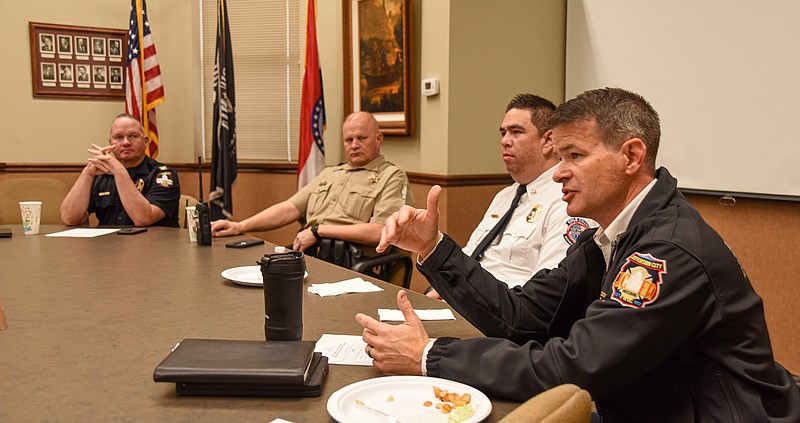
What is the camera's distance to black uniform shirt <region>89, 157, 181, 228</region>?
11.5ft

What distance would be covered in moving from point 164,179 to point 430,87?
1606mm

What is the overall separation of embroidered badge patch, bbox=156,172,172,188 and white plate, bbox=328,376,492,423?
8.61 feet

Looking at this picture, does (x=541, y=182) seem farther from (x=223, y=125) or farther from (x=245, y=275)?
(x=223, y=125)

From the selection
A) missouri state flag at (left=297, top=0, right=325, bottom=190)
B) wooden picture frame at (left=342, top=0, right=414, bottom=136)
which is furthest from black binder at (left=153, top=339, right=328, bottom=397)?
missouri state flag at (left=297, top=0, right=325, bottom=190)

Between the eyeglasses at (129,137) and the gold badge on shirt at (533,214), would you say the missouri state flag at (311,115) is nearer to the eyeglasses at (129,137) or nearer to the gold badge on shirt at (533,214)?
the eyeglasses at (129,137)

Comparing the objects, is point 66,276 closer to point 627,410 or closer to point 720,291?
point 627,410

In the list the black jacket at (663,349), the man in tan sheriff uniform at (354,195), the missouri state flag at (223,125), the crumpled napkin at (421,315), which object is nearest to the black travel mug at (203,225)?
the man in tan sheriff uniform at (354,195)

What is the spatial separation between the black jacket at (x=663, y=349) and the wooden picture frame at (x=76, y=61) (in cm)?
485

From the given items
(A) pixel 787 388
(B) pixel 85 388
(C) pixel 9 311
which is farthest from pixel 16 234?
(A) pixel 787 388

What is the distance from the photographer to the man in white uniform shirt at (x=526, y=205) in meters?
2.43

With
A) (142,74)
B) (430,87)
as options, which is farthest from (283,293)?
(142,74)

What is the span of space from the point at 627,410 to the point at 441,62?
9.68ft

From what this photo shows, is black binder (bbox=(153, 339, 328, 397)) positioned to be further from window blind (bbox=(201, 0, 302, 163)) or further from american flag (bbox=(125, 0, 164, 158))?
american flag (bbox=(125, 0, 164, 158))

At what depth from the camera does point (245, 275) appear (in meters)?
2.14
